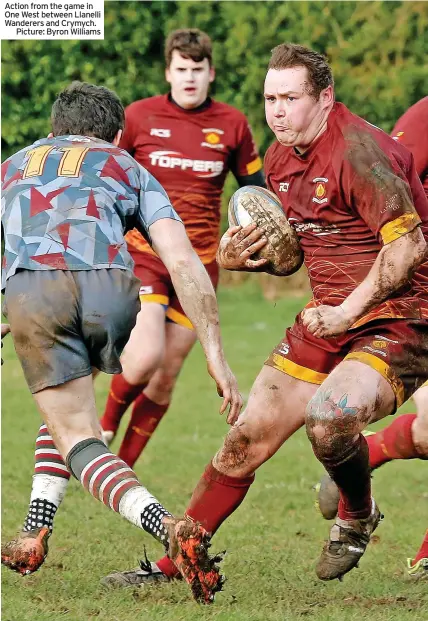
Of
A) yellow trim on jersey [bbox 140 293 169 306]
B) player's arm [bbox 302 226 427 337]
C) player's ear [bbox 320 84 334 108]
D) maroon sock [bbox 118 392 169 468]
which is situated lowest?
maroon sock [bbox 118 392 169 468]

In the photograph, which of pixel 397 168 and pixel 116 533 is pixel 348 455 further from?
pixel 116 533

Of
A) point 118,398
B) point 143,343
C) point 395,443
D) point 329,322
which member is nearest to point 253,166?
point 143,343

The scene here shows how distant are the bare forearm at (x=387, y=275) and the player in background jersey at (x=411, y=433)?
81cm

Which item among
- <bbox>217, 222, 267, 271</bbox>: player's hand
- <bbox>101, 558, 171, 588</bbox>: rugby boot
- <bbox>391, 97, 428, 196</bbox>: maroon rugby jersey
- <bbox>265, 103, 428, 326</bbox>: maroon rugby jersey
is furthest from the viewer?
<bbox>391, 97, 428, 196</bbox>: maroon rugby jersey

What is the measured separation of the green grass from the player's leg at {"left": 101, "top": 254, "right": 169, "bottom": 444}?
21.8 inches

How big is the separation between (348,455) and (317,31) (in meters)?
10.6

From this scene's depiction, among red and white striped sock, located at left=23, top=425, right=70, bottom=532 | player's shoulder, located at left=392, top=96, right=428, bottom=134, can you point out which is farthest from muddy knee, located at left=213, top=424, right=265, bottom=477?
player's shoulder, located at left=392, top=96, right=428, bottom=134

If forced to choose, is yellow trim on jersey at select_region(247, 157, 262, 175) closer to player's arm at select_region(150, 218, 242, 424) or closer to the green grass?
the green grass

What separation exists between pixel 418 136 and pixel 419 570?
6.21 feet

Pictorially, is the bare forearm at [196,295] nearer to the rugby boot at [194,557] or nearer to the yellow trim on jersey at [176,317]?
the rugby boot at [194,557]

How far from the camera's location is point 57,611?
465 centimetres

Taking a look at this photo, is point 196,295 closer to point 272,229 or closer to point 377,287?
point 272,229

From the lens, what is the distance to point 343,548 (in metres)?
4.88

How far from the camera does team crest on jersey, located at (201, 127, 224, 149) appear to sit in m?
7.47
